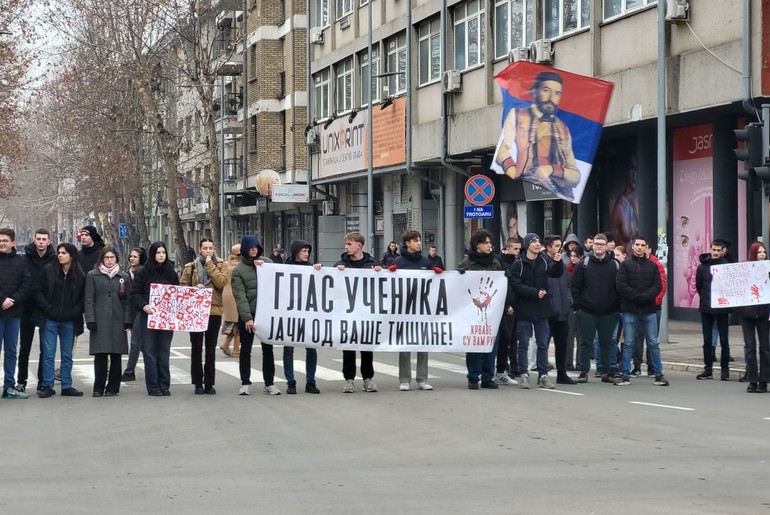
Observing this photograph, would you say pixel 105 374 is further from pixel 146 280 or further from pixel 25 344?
pixel 146 280

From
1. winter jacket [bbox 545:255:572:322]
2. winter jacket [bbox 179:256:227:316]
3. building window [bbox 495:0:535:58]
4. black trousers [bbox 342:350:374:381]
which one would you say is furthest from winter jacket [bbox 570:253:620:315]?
building window [bbox 495:0:535:58]

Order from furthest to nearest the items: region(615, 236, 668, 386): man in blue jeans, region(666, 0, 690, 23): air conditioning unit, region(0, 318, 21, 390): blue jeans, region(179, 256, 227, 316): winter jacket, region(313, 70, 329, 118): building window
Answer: region(313, 70, 329, 118): building window → region(666, 0, 690, 23): air conditioning unit → region(615, 236, 668, 386): man in blue jeans → region(179, 256, 227, 316): winter jacket → region(0, 318, 21, 390): blue jeans

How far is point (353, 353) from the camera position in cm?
1507

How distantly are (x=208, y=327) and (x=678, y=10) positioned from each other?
1208cm

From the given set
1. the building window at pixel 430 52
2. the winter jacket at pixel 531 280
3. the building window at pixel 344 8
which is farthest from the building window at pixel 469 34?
the winter jacket at pixel 531 280

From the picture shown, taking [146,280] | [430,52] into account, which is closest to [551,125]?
[146,280]

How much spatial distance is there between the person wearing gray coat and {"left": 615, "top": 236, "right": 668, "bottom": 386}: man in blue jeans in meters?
5.97

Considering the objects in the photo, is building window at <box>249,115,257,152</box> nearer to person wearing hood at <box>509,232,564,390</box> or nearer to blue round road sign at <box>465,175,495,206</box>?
blue round road sign at <box>465,175,495,206</box>

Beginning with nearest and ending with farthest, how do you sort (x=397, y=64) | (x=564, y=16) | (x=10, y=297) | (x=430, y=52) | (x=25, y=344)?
(x=10, y=297)
(x=25, y=344)
(x=564, y=16)
(x=430, y=52)
(x=397, y=64)

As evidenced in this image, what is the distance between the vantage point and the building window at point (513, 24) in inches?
1192

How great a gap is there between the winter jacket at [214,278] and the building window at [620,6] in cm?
1220

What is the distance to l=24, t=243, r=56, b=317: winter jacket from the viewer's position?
14383 mm

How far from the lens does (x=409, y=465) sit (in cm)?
935

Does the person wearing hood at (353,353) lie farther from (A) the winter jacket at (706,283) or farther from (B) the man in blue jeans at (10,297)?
(A) the winter jacket at (706,283)
